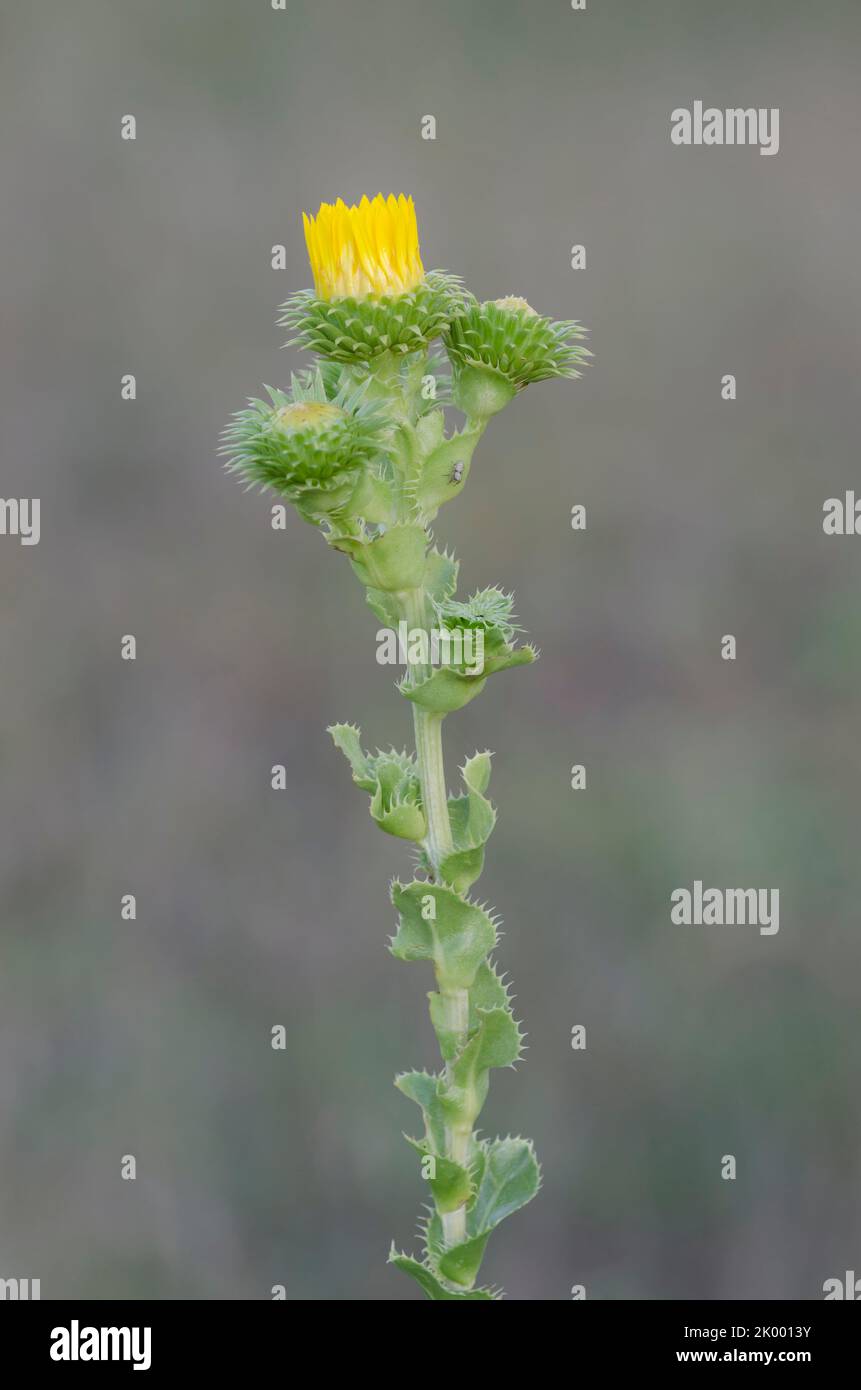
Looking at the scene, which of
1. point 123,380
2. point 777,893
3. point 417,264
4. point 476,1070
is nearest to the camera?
point 417,264

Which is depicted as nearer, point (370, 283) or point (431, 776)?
point (370, 283)

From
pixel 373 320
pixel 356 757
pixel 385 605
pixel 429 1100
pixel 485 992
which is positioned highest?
pixel 373 320

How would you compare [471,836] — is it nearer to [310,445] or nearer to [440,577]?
[440,577]

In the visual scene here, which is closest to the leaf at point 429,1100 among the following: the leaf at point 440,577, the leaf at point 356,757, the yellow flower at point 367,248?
the leaf at point 356,757

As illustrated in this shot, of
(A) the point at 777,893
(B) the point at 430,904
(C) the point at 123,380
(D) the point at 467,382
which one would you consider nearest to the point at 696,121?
(C) the point at 123,380

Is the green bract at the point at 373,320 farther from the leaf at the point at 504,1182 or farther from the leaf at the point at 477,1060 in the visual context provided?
the leaf at the point at 504,1182

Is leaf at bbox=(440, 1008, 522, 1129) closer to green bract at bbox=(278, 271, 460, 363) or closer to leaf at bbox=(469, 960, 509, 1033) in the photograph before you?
leaf at bbox=(469, 960, 509, 1033)

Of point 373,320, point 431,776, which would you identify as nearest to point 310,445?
point 373,320

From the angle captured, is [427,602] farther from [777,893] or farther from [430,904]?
[777,893]
